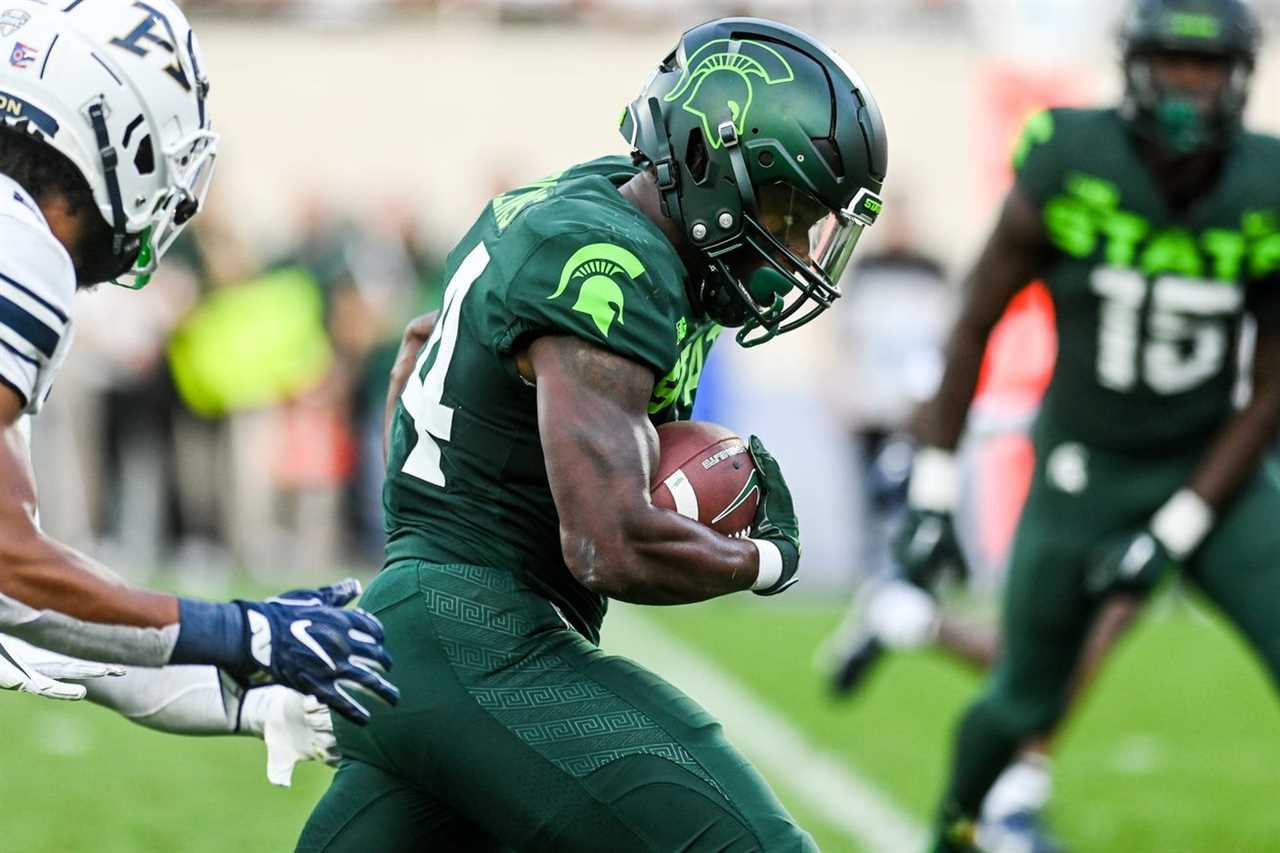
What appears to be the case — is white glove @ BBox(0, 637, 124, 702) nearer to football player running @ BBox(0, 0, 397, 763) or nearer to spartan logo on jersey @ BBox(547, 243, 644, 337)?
football player running @ BBox(0, 0, 397, 763)

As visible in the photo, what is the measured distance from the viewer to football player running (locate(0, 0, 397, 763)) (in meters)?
2.83

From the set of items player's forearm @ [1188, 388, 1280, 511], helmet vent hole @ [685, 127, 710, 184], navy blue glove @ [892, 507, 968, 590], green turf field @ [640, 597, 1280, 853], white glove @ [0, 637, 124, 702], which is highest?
helmet vent hole @ [685, 127, 710, 184]

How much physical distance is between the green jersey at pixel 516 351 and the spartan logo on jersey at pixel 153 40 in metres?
0.51

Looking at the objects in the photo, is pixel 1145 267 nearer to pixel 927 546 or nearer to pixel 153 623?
pixel 927 546

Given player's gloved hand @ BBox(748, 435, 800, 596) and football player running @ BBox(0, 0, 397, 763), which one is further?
player's gloved hand @ BBox(748, 435, 800, 596)

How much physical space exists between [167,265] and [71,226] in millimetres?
8192

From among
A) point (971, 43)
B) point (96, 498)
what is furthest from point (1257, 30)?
point (971, 43)

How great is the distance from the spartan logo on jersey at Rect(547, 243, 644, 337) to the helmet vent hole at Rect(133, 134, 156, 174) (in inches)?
27.0

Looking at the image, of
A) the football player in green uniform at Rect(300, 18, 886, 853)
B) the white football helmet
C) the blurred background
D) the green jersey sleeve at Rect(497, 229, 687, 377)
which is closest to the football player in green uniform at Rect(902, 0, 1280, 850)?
the blurred background

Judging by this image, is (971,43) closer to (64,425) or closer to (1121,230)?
(64,425)

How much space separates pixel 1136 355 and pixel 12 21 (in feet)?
9.34

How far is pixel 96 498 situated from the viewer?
11.5 metres

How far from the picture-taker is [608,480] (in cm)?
290

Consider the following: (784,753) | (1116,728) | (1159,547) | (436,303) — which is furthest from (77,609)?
(436,303)
